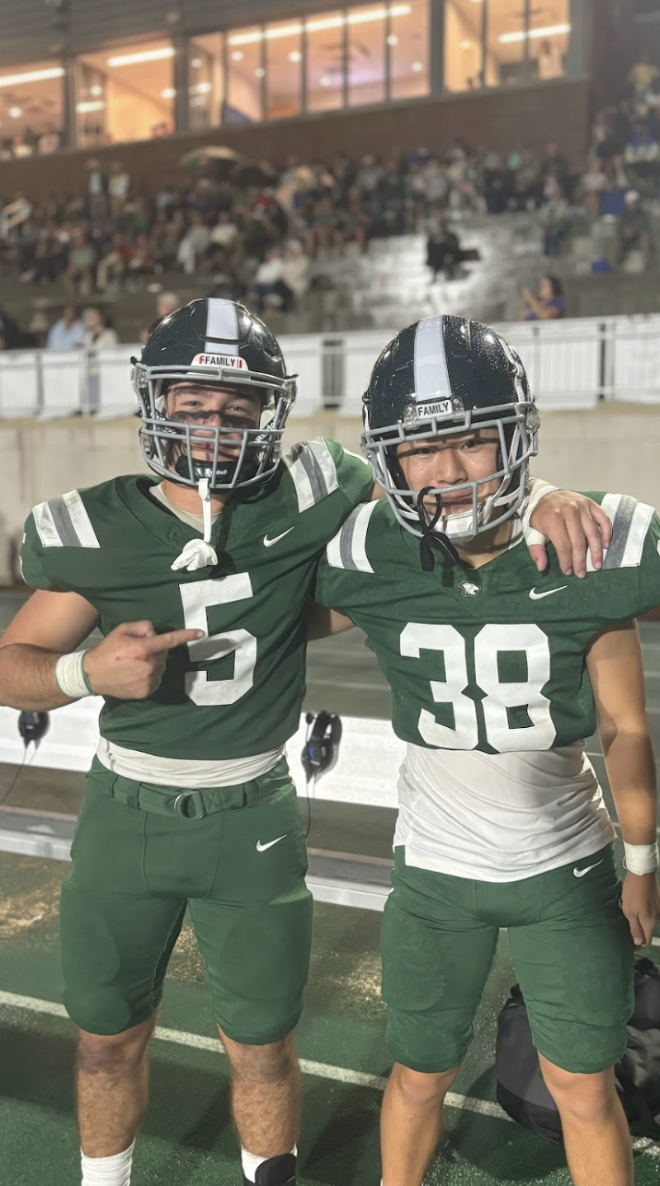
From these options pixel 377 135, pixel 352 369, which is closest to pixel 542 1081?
pixel 352 369

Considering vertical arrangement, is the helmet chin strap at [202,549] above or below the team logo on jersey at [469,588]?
above

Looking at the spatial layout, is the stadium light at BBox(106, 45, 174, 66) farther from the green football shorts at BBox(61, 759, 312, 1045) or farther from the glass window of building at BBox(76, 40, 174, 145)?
the green football shorts at BBox(61, 759, 312, 1045)

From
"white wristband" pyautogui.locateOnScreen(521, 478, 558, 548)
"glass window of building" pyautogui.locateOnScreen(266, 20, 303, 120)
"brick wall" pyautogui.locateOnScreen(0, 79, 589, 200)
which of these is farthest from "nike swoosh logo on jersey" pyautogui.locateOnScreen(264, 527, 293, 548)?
"glass window of building" pyautogui.locateOnScreen(266, 20, 303, 120)

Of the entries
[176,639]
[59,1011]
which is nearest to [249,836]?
[176,639]

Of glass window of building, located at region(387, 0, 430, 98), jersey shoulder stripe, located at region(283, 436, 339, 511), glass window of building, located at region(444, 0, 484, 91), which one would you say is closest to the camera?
jersey shoulder stripe, located at region(283, 436, 339, 511)

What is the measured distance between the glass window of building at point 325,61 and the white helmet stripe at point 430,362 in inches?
888

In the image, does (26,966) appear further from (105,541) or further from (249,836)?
(105,541)

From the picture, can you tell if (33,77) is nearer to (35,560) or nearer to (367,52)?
(367,52)

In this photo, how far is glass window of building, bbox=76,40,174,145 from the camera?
23.4 meters

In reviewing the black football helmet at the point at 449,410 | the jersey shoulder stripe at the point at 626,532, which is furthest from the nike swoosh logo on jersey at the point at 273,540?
the jersey shoulder stripe at the point at 626,532

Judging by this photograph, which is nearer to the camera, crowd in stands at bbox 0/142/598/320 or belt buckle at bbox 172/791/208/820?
belt buckle at bbox 172/791/208/820

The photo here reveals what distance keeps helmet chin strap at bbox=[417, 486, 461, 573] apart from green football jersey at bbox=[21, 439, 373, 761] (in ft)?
1.03

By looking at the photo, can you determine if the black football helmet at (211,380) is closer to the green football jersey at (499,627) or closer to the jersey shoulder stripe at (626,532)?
the green football jersey at (499,627)

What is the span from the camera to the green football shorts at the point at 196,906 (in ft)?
6.38
